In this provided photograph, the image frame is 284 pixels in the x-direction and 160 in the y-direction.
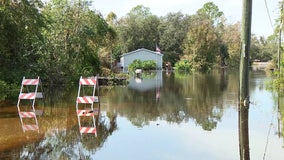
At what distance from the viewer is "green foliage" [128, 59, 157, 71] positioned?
203 ft

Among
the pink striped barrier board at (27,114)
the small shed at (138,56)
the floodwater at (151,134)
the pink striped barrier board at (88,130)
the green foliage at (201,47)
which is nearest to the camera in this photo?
the floodwater at (151,134)

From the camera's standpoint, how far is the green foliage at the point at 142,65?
61984mm

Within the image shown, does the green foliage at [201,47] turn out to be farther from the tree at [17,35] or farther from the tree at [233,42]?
the tree at [17,35]

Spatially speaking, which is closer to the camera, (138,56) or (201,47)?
(201,47)

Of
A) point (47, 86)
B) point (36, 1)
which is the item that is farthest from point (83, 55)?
point (36, 1)

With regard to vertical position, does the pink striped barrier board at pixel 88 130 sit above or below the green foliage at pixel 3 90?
below

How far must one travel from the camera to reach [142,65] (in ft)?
208

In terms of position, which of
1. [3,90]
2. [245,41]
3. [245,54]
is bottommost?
[3,90]

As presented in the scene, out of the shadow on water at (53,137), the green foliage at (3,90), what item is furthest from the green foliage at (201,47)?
the shadow on water at (53,137)

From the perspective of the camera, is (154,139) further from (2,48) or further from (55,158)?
(2,48)

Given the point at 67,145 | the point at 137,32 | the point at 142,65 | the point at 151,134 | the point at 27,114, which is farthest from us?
the point at 137,32

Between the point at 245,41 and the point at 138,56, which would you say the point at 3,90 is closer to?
the point at 245,41

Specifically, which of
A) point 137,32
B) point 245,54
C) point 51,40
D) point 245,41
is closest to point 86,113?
point 245,54

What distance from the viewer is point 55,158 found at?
7.72 meters
